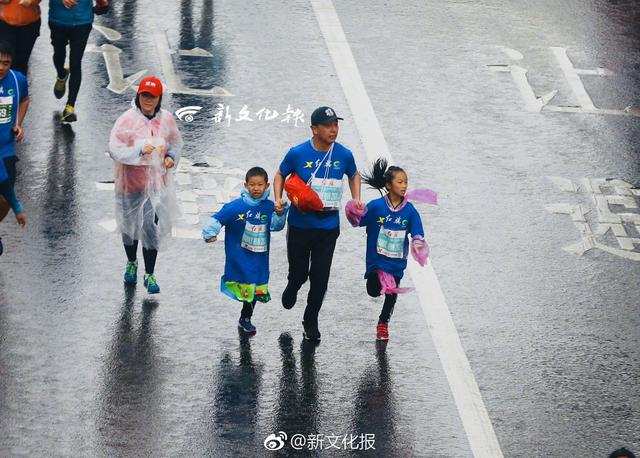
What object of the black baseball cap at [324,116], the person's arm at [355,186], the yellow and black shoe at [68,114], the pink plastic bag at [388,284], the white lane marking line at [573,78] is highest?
the black baseball cap at [324,116]

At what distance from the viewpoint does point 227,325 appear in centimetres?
1152

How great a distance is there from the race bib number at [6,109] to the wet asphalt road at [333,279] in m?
1.10

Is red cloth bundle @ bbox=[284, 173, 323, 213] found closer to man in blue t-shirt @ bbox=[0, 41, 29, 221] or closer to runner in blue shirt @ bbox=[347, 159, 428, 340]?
runner in blue shirt @ bbox=[347, 159, 428, 340]

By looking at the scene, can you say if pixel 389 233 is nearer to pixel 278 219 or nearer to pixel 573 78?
pixel 278 219

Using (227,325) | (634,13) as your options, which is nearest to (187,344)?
(227,325)

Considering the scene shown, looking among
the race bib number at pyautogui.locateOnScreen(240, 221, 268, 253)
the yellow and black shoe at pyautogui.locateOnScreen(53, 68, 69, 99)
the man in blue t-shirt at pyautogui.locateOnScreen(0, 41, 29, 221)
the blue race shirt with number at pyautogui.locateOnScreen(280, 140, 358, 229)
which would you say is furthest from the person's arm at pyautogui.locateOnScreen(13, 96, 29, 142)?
the yellow and black shoe at pyautogui.locateOnScreen(53, 68, 69, 99)

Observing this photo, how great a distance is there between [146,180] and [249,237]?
1114 mm

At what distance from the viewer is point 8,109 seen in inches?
476

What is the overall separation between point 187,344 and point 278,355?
0.70 m

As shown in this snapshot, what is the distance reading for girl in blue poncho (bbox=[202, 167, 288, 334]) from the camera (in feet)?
36.6

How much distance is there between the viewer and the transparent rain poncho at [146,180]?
11.6 meters

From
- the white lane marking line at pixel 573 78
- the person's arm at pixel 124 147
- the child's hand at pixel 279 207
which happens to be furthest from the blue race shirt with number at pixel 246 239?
the white lane marking line at pixel 573 78

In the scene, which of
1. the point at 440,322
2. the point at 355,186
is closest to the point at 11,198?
the point at 355,186

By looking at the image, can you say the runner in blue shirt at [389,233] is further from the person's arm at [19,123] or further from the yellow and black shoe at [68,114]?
the yellow and black shoe at [68,114]
